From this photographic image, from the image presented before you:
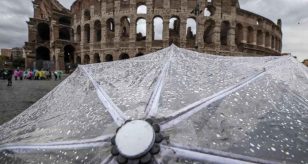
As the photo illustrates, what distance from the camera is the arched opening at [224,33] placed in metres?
25.3

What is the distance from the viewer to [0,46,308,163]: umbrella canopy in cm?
101

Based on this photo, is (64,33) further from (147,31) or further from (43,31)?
(147,31)

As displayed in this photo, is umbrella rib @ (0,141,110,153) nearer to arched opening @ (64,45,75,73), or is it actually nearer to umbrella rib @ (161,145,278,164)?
umbrella rib @ (161,145,278,164)

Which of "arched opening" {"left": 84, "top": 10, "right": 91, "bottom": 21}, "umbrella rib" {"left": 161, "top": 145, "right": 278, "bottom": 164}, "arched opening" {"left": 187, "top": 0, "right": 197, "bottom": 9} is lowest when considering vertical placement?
"umbrella rib" {"left": 161, "top": 145, "right": 278, "bottom": 164}

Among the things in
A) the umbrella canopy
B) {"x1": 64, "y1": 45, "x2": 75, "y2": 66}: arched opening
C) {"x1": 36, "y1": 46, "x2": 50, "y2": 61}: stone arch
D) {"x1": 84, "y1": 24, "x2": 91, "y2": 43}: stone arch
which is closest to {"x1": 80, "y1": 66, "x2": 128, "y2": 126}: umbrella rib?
the umbrella canopy

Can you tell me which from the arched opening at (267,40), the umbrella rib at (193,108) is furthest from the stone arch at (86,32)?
the umbrella rib at (193,108)

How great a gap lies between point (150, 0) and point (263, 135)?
23.5 meters

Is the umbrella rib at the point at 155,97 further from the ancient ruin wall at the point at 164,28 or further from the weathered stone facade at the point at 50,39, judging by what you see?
the weathered stone facade at the point at 50,39

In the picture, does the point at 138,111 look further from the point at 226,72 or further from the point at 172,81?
the point at 226,72

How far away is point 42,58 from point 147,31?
15.5m

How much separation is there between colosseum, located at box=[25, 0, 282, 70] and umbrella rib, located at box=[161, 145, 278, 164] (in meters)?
20.6

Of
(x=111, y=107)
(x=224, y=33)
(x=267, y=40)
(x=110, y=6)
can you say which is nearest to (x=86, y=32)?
(x=110, y=6)

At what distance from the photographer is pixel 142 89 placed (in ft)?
5.27

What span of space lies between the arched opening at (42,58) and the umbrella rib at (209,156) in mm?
29408
